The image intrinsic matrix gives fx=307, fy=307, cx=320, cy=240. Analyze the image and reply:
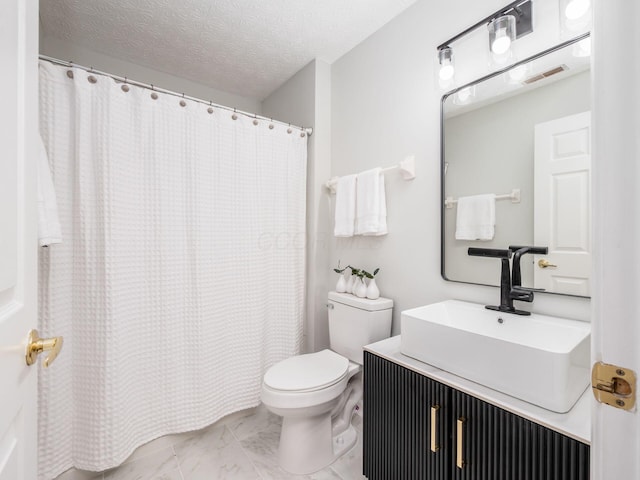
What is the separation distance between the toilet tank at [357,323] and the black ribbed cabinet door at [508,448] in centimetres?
66

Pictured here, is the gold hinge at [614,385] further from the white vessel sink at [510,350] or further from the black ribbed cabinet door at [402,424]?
the black ribbed cabinet door at [402,424]

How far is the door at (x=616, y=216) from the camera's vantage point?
410 mm

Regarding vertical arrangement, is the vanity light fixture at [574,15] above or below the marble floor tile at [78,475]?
above

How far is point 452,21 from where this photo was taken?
57.6 inches

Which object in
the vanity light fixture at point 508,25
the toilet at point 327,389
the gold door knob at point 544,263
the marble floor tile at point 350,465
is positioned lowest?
the marble floor tile at point 350,465

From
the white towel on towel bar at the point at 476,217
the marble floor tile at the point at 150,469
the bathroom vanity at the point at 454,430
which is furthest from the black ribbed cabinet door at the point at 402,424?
the marble floor tile at the point at 150,469

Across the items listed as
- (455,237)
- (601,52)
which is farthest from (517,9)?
(601,52)

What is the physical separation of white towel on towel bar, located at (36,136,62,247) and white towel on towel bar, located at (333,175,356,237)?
4.45 feet

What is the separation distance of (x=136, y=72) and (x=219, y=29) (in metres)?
0.79

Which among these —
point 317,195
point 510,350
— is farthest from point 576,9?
point 317,195

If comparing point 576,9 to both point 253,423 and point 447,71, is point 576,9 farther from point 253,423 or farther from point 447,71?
point 253,423

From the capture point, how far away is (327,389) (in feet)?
4.86

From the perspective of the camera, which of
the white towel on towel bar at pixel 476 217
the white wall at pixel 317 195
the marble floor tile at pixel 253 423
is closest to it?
the white towel on towel bar at pixel 476 217

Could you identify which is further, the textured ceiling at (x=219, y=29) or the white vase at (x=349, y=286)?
the white vase at (x=349, y=286)
